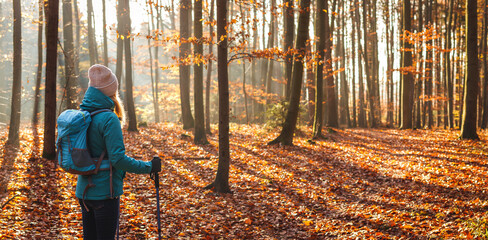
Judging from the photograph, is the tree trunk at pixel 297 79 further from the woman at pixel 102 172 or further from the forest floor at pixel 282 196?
the woman at pixel 102 172

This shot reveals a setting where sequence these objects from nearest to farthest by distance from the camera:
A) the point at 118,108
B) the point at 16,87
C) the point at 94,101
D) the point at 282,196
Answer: the point at 94,101 → the point at 118,108 → the point at 282,196 → the point at 16,87

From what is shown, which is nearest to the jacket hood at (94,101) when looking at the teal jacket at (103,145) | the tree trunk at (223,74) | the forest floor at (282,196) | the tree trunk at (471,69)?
the teal jacket at (103,145)

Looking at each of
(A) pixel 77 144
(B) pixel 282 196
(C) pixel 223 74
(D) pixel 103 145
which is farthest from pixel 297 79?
(A) pixel 77 144

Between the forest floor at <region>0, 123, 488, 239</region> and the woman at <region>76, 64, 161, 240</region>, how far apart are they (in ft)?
9.19

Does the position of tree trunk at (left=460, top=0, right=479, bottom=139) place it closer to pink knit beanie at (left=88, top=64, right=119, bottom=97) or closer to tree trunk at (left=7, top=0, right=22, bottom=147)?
pink knit beanie at (left=88, top=64, right=119, bottom=97)

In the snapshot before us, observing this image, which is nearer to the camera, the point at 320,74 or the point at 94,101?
the point at 94,101

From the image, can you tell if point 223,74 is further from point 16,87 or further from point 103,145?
point 16,87

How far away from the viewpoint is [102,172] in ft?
9.34

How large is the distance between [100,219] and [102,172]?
0.39 m

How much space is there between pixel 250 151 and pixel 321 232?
22.5 ft

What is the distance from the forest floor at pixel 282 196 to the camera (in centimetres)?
559

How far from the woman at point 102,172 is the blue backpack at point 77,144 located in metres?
0.06

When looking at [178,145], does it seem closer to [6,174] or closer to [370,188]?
[6,174]

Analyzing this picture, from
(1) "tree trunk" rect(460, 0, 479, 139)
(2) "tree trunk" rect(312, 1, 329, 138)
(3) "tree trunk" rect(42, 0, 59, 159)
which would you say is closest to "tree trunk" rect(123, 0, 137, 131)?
(3) "tree trunk" rect(42, 0, 59, 159)
